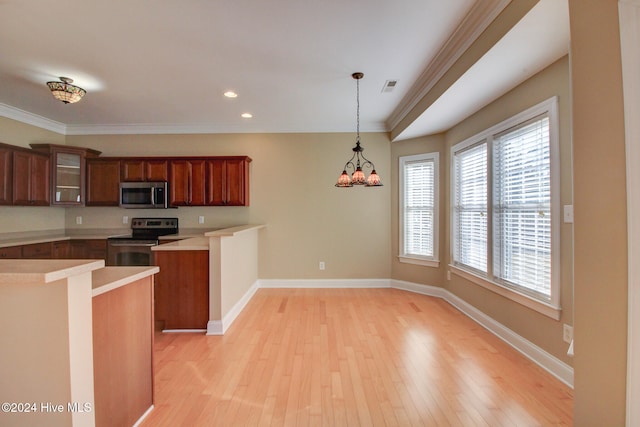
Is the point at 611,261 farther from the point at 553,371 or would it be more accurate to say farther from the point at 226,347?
the point at 226,347

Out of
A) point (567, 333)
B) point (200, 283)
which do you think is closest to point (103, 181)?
point (200, 283)

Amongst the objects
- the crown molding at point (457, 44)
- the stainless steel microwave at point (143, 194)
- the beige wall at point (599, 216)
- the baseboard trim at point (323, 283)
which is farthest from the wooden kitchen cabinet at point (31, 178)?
the beige wall at point (599, 216)

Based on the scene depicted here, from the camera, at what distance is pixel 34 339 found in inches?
42.3

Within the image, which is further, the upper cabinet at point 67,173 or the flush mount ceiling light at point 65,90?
the upper cabinet at point 67,173

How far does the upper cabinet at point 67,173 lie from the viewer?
4.05 meters

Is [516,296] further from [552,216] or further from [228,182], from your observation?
[228,182]

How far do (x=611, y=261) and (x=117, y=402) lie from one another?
2370mm

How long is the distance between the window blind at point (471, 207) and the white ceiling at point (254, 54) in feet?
1.76

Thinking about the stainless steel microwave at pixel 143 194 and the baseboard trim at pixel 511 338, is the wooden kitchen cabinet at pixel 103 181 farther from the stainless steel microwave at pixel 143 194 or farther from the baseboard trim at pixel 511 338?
the baseboard trim at pixel 511 338

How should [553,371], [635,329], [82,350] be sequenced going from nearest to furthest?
[635,329] < [82,350] < [553,371]

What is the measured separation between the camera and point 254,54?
8.19 ft

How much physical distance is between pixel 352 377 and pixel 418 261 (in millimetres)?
2586

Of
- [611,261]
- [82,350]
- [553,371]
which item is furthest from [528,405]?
[82,350]

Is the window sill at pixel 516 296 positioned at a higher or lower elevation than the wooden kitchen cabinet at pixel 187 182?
lower
